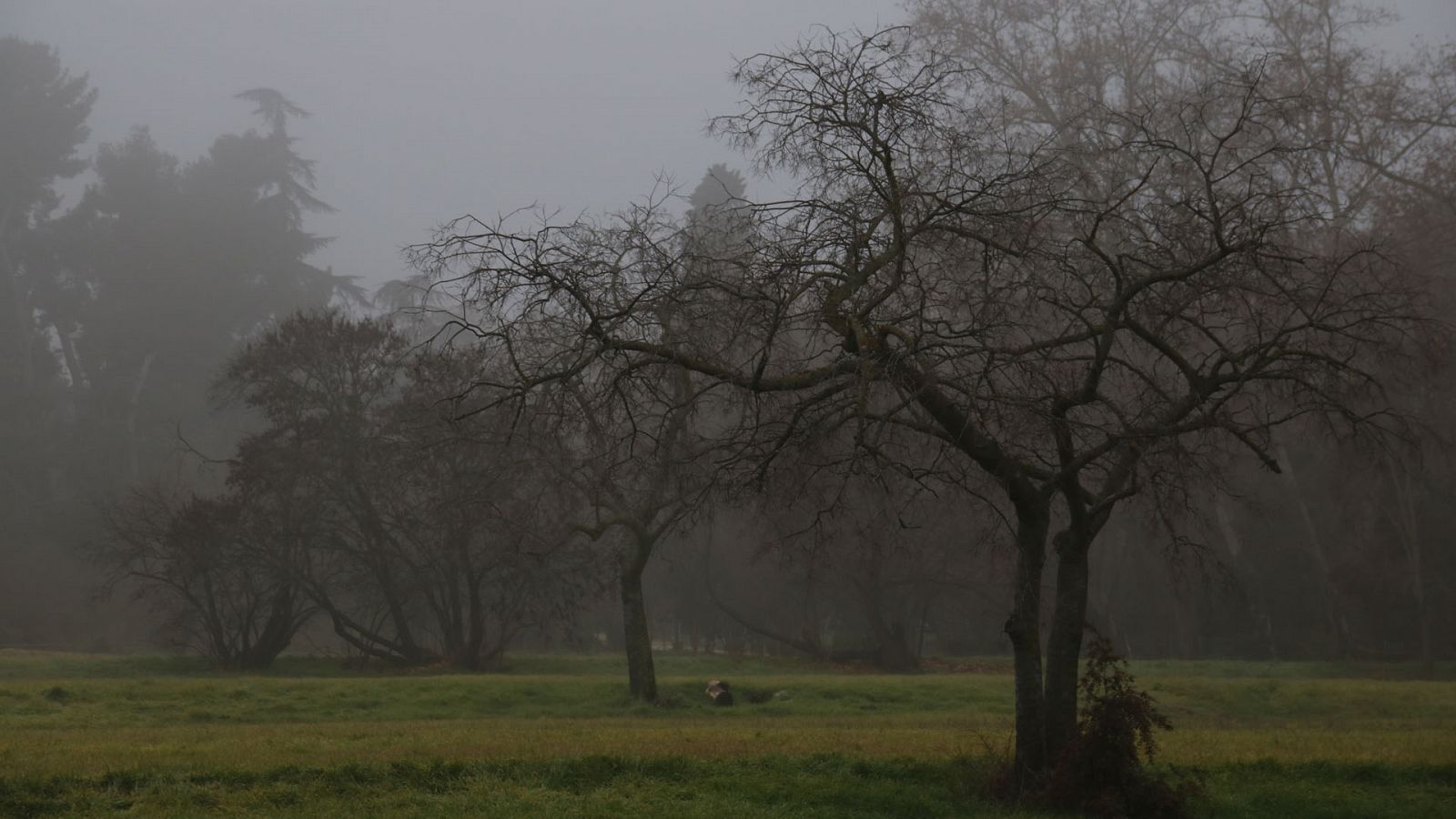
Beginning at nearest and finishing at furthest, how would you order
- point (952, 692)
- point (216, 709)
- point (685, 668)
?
point (216, 709)
point (952, 692)
point (685, 668)

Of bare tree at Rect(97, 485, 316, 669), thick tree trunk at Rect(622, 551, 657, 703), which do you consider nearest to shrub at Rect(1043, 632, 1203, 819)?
thick tree trunk at Rect(622, 551, 657, 703)

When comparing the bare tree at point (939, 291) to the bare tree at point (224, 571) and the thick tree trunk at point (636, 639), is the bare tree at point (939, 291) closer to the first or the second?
the thick tree trunk at point (636, 639)

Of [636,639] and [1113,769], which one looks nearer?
[1113,769]

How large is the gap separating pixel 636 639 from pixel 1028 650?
41.4 feet

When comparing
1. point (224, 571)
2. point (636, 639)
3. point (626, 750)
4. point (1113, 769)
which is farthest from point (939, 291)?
point (224, 571)

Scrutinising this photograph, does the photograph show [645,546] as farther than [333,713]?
Yes

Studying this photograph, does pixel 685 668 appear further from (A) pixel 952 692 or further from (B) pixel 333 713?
(B) pixel 333 713

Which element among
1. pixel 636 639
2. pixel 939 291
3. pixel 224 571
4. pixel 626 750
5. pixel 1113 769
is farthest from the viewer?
pixel 224 571

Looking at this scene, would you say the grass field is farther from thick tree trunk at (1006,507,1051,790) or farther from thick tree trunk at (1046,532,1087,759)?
thick tree trunk at (1046,532,1087,759)

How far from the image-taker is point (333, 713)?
2066 centimetres

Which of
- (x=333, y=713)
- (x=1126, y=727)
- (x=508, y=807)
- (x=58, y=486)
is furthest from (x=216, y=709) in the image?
(x=58, y=486)

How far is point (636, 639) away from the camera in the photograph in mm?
23562

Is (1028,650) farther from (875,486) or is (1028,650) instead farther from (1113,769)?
(875,486)

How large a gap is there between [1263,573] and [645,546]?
2460 centimetres
